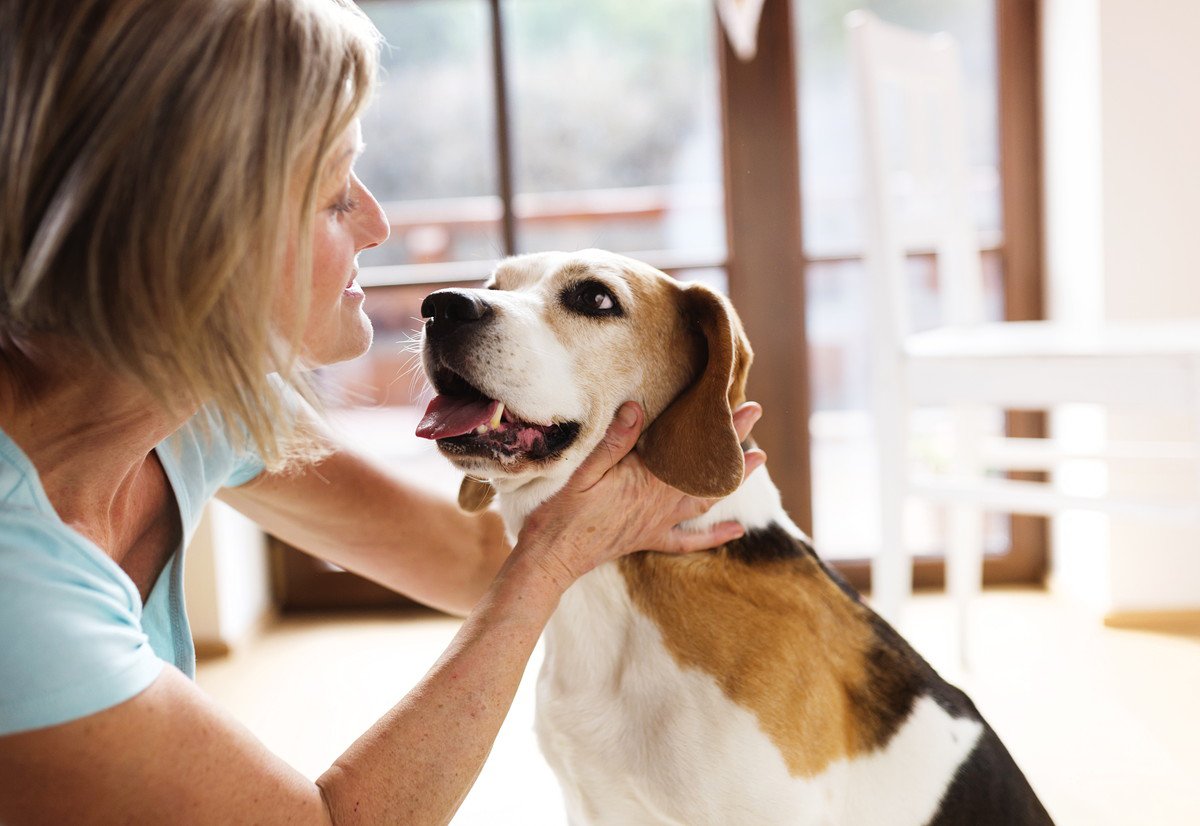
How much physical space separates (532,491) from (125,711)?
0.47 metres

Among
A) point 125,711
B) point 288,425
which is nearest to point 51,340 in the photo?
point 288,425

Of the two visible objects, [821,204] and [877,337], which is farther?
[821,204]

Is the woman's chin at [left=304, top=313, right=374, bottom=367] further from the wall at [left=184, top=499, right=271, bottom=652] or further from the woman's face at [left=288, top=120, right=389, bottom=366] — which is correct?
the wall at [left=184, top=499, right=271, bottom=652]

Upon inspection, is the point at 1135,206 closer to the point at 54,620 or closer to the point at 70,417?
the point at 70,417

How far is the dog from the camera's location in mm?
1126

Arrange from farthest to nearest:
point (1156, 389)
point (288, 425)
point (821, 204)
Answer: point (821, 204) < point (1156, 389) < point (288, 425)

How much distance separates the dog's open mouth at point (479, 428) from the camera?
1142 mm

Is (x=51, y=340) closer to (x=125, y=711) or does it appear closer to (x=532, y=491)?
(x=125, y=711)

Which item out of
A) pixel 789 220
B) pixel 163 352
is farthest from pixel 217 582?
pixel 163 352

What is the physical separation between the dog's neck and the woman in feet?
0.14

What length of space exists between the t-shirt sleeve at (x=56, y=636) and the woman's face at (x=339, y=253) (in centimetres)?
32

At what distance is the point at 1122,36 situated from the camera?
2.72 metres

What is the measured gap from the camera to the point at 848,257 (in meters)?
3.18

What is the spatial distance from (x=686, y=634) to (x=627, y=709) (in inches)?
3.9
